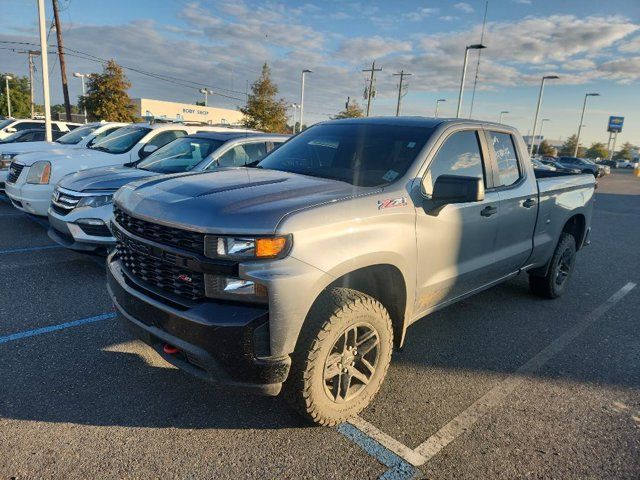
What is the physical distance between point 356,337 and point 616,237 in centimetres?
966

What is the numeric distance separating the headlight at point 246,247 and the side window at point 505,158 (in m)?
2.52

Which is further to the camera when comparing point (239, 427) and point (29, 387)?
point (29, 387)

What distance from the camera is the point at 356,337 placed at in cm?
278

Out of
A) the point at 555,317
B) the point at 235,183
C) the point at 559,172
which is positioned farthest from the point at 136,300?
the point at 559,172

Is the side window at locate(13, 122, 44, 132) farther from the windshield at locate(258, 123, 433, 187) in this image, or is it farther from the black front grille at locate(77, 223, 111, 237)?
the windshield at locate(258, 123, 433, 187)

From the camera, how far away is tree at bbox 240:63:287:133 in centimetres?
3206

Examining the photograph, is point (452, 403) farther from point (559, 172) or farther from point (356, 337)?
point (559, 172)

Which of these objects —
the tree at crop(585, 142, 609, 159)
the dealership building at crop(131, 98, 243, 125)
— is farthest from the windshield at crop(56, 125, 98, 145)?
the tree at crop(585, 142, 609, 159)

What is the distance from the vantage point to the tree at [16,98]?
68.6 m

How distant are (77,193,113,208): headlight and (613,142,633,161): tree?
396ft

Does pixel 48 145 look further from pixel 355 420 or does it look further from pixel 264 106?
pixel 264 106

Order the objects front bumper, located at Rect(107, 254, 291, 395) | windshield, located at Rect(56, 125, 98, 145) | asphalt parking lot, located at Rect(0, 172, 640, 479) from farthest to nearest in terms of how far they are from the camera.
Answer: windshield, located at Rect(56, 125, 98, 145) → asphalt parking lot, located at Rect(0, 172, 640, 479) → front bumper, located at Rect(107, 254, 291, 395)

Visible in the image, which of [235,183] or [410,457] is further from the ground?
[235,183]

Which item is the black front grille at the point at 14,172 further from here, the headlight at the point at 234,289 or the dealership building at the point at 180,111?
the dealership building at the point at 180,111
